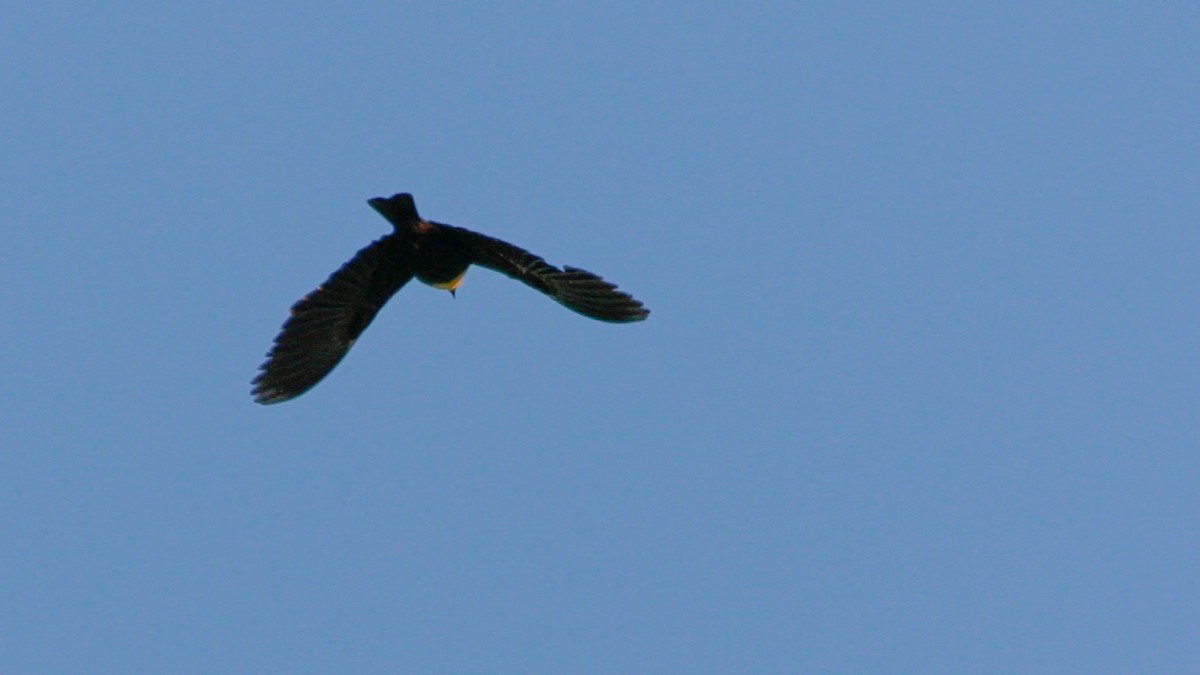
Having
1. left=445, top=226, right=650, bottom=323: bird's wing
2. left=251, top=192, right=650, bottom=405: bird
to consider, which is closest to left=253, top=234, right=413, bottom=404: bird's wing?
left=251, top=192, right=650, bottom=405: bird

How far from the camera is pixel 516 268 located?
9.95 metres

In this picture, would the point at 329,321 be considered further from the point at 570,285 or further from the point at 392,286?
the point at 570,285

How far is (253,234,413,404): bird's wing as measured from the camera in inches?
399

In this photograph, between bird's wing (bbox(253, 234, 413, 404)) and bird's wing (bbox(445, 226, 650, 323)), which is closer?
bird's wing (bbox(445, 226, 650, 323))

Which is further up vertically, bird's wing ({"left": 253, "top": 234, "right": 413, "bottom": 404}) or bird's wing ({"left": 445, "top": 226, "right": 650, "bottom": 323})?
bird's wing ({"left": 445, "top": 226, "right": 650, "bottom": 323})

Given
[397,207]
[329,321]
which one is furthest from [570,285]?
[329,321]

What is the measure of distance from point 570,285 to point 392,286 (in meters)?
1.47

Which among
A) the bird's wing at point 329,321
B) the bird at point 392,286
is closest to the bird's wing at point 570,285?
the bird at point 392,286

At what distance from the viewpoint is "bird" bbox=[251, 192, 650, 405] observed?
9758 millimetres

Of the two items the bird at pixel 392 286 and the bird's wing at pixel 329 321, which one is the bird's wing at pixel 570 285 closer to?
the bird at pixel 392 286

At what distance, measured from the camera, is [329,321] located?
10.4 meters

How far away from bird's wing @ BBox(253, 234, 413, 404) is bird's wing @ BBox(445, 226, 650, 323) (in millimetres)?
769

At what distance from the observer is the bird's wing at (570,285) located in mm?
9773

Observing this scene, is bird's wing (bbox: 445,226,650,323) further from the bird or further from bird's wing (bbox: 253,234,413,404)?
bird's wing (bbox: 253,234,413,404)
